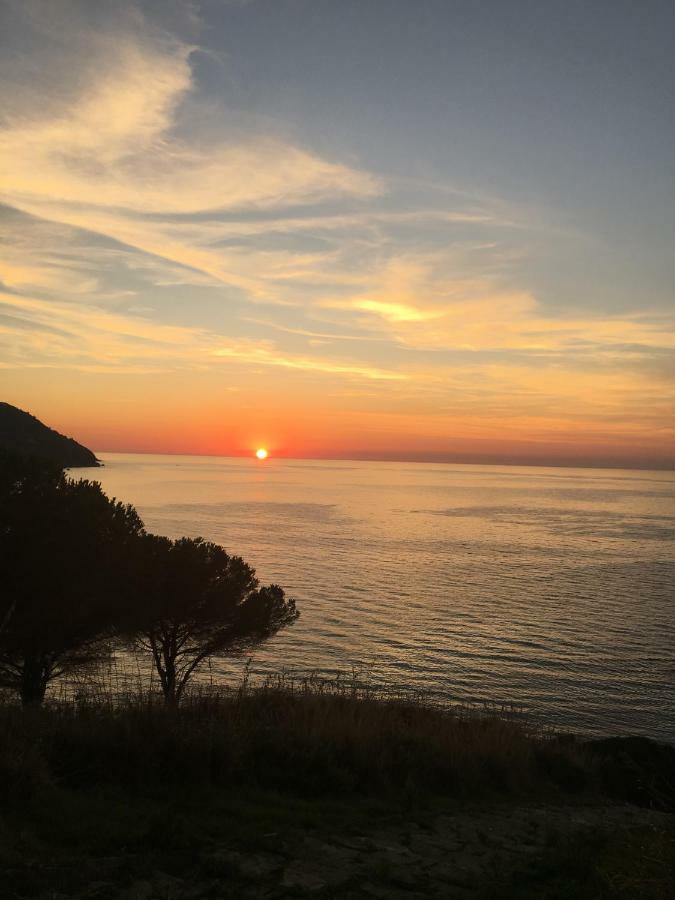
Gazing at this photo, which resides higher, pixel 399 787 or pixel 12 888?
pixel 12 888

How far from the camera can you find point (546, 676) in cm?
3631

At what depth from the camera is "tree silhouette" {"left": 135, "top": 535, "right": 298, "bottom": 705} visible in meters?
24.5

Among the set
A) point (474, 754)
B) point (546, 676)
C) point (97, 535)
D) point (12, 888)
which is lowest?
point (546, 676)

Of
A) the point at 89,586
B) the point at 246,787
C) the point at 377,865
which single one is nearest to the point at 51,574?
the point at 89,586

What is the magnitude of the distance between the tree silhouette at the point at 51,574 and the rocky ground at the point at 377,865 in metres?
14.6

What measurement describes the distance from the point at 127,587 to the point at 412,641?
25.7 m

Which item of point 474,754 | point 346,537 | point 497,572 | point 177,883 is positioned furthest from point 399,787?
point 346,537

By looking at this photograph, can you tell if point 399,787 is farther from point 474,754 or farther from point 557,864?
point 557,864

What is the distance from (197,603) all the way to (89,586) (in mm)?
5389

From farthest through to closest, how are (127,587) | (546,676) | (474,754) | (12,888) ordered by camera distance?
1. (546,676)
2. (127,587)
3. (474,754)
4. (12,888)

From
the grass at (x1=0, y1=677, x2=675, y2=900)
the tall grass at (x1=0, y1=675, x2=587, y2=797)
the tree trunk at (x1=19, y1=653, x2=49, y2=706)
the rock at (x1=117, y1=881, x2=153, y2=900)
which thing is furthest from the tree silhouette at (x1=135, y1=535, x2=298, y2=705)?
the rock at (x1=117, y1=881, x2=153, y2=900)

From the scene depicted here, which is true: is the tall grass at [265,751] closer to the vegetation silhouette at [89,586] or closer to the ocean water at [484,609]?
the vegetation silhouette at [89,586]

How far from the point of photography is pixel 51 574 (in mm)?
20172

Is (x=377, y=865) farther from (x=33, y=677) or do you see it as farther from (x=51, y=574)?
(x=33, y=677)
